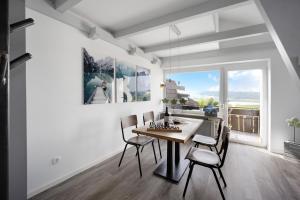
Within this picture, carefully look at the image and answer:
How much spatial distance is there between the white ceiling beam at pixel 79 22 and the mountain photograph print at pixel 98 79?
32 centimetres

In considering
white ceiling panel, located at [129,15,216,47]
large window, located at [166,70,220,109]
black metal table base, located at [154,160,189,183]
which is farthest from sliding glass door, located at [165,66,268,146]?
black metal table base, located at [154,160,189,183]

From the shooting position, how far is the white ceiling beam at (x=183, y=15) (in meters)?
1.71

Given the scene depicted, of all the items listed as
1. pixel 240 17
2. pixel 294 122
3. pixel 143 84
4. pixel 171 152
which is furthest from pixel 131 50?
pixel 294 122

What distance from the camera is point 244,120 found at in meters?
3.62

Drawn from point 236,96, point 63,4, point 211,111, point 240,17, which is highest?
point 240,17

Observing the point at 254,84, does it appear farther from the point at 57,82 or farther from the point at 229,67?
the point at 57,82

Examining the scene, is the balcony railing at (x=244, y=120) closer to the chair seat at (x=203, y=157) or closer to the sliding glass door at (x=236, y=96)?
the sliding glass door at (x=236, y=96)

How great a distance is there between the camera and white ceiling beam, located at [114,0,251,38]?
1.71 m

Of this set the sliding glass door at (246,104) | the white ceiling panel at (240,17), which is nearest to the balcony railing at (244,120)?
the sliding glass door at (246,104)

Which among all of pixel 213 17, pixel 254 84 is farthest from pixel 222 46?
pixel 213 17

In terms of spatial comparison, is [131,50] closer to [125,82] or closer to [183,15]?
[125,82]

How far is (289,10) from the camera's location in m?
1.44

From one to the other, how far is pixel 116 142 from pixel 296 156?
11.8 ft

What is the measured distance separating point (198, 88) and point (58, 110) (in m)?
3.60
